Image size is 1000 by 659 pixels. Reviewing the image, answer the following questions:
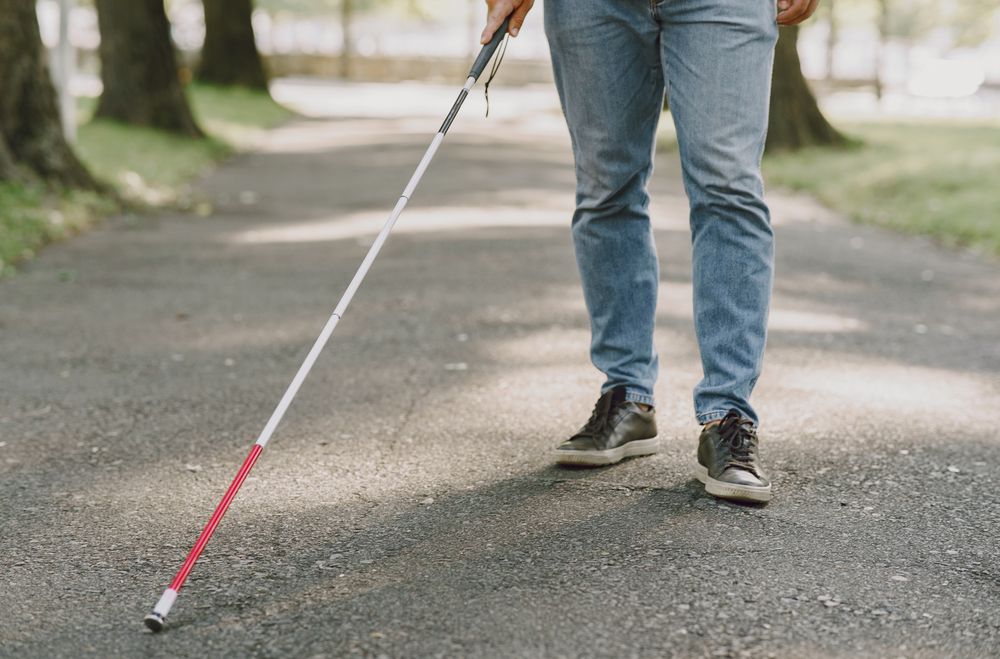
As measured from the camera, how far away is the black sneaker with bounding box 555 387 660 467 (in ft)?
11.4

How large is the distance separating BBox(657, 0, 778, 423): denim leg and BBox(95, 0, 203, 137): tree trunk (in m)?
12.9

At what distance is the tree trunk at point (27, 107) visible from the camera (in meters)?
8.86

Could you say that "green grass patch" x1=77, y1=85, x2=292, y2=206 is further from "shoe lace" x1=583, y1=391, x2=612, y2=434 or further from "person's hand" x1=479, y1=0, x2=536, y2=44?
"shoe lace" x1=583, y1=391, x2=612, y2=434

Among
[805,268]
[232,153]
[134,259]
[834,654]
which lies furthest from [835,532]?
[232,153]

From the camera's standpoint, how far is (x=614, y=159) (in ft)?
11.2

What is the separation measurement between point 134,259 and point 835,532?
18.0 feet

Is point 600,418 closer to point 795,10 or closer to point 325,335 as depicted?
point 325,335

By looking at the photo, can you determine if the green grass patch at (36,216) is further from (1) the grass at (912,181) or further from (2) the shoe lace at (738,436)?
(1) the grass at (912,181)

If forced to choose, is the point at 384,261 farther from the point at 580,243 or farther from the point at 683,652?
the point at 683,652

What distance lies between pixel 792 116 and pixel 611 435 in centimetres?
1254

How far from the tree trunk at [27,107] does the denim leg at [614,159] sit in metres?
6.27

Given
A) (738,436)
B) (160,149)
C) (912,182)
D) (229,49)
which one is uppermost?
(738,436)

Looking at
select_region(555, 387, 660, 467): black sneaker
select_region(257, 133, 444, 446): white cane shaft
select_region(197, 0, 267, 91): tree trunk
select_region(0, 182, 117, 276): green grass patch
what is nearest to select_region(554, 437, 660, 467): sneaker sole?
select_region(555, 387, 660, 467): black sneaker

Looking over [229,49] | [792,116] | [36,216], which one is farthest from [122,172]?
[229,49]
